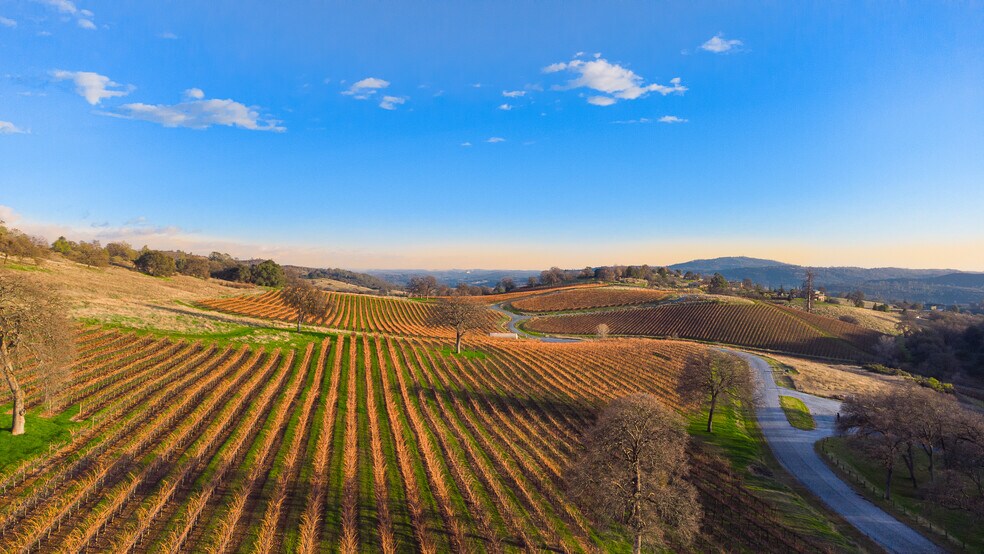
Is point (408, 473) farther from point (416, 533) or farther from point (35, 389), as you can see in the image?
point (35, 389)

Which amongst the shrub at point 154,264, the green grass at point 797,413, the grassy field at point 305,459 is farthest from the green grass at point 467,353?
the shrub at point 154,264

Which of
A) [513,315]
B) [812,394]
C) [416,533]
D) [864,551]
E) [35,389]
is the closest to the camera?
[416,533]

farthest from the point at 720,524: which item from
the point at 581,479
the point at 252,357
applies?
the point at 252,357

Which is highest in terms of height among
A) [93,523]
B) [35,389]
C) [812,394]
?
[35,389]

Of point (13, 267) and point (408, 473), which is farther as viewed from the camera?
point (13, 267)

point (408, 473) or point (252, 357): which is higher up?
point (252, 357)

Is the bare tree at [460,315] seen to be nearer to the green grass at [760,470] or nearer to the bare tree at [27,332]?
the green grass at [760,470]

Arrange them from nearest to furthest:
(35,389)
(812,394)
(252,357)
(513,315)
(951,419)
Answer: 1. (35,389)
2. (951,419)
3. (252,357)
4. (812,394)
5. (513,315)

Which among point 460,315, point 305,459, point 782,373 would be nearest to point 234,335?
point 460,315
